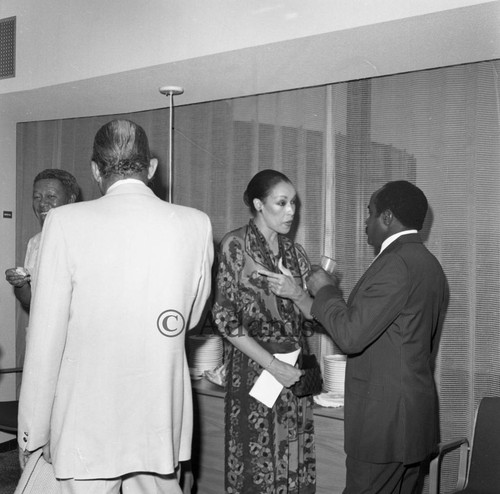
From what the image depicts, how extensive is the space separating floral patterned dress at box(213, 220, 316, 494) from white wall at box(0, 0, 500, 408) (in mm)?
952

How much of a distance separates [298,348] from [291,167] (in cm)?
128

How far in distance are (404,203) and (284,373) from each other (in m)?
0.85

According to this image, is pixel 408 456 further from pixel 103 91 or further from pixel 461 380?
pixel 103 91

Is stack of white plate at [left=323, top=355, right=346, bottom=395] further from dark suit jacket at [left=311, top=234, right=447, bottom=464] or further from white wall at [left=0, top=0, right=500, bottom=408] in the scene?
white wall at [left=0, top=0, right=500, bottom=408]

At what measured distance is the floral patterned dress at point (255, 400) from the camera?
260 centimetres

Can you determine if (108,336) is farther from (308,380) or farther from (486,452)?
(486,452)

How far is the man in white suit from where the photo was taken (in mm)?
1531

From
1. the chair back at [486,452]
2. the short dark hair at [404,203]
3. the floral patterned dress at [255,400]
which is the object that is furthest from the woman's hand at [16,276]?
the chair back at [486,452]

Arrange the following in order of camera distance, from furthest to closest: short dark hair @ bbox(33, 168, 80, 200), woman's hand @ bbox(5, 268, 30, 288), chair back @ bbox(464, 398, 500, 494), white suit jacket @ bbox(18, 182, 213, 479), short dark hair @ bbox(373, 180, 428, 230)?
short dark hair @ bbox(33, 168, 80, 200) < woman's hand @ bbox(5, 268, 30, 288) < chair back @ bbox(464, 398, 500, 494) < short dark hair @ bbox(373, 180, 428, 230) < white suit jacket @ bbox(18, 182, 213, 479)

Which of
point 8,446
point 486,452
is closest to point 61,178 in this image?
point 8,446

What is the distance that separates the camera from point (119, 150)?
1671 millimetres

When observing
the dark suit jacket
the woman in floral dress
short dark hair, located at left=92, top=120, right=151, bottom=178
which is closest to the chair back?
the dark suit jacket

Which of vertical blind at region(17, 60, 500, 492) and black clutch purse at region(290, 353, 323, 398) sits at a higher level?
vertical blind at region(17, 60, 500, 492)

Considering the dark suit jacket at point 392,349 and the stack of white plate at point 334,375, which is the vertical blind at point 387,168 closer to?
the stack of white plate at point 334,375
